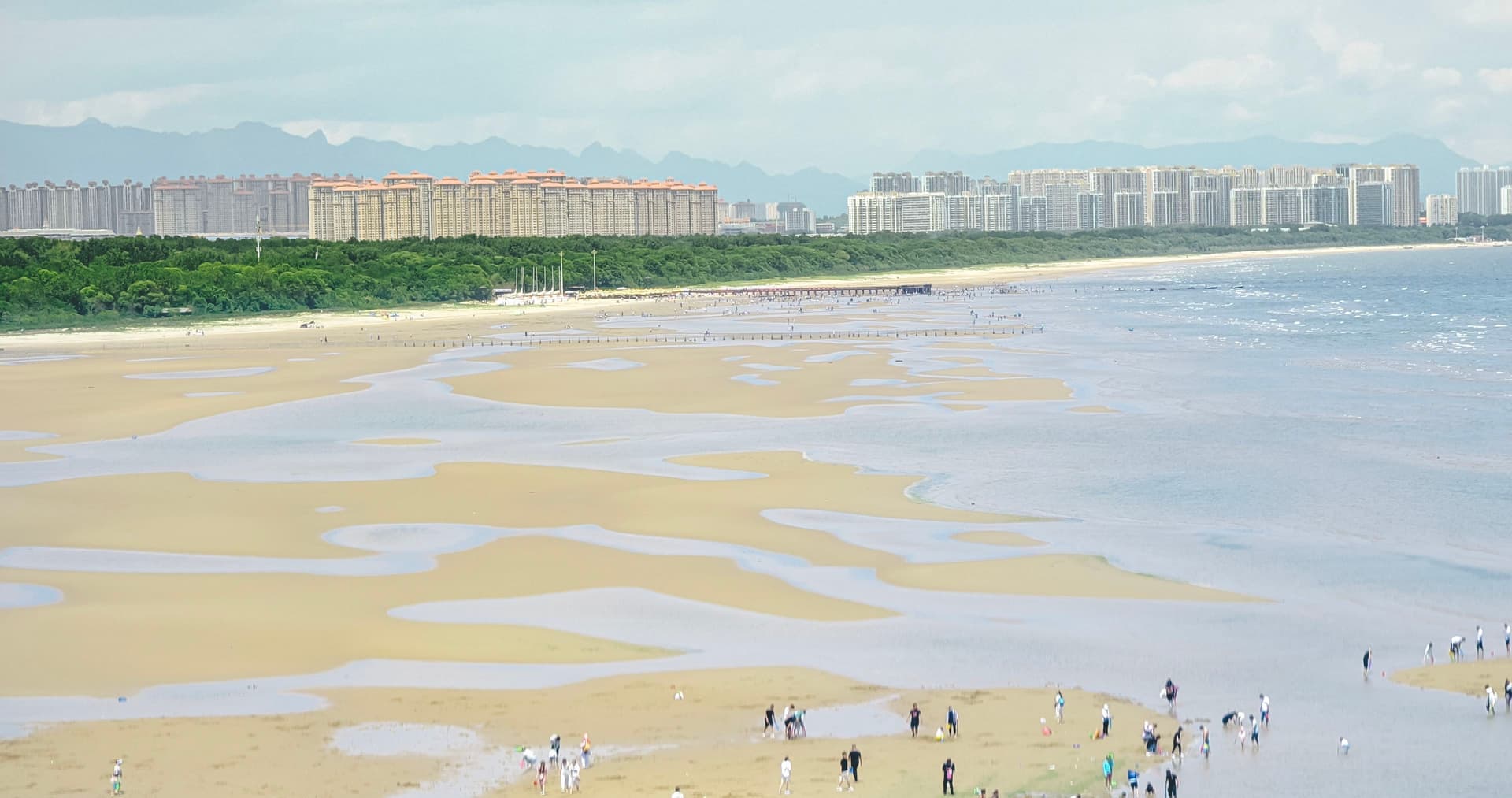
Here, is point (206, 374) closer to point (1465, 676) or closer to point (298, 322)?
point (298, 322)

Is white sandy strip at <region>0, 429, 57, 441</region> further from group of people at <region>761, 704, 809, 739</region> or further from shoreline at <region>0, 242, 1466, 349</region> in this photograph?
group of people at <region>761, 704, 809, 739</region>

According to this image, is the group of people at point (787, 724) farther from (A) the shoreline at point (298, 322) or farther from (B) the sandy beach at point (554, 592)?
(A) the shoreline at point (298, 322)

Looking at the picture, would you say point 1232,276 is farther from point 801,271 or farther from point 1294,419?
point 1294,419

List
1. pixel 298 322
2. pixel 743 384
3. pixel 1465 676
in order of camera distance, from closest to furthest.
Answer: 1. pixel 1465 676
2. pixel 743 384
3. pixel 298 322

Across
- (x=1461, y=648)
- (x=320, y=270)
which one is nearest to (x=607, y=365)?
(x=1461, y=648)

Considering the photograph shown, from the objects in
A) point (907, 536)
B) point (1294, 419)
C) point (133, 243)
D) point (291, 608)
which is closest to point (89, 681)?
point (291, 608)

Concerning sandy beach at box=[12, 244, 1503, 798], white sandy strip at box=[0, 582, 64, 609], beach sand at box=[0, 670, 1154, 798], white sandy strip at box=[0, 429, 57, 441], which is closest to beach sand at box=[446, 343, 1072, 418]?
sandy beach at box=[12, 244, 1503, 798]
